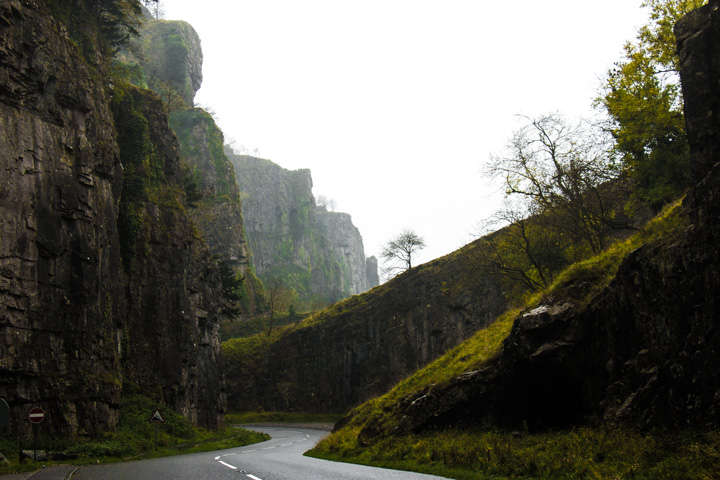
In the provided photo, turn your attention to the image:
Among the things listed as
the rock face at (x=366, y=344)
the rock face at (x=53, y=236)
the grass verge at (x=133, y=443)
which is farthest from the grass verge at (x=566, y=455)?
the rock face at (x=366, y=344)

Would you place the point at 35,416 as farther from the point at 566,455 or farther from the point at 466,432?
the point at 566,455

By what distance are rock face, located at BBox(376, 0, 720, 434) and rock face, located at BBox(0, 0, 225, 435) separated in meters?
17.5

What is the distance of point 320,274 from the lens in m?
164

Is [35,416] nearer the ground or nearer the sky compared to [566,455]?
nearer the sky

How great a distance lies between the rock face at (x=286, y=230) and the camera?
494 ft

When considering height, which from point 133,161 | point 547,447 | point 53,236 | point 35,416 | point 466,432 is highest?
point 133,161

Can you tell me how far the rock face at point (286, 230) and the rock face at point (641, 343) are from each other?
132 m

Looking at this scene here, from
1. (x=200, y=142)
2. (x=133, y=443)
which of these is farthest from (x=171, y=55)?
(x=133, y=443)

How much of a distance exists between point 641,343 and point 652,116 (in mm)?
14017

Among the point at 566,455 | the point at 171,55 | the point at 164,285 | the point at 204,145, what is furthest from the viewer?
the point at 171,55

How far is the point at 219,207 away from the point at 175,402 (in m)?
61.6

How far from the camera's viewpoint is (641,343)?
442 inches

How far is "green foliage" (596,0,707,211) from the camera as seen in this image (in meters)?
Result: 20.8

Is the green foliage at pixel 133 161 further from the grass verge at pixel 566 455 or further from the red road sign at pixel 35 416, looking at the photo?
the grass verge at pixel 566 455
